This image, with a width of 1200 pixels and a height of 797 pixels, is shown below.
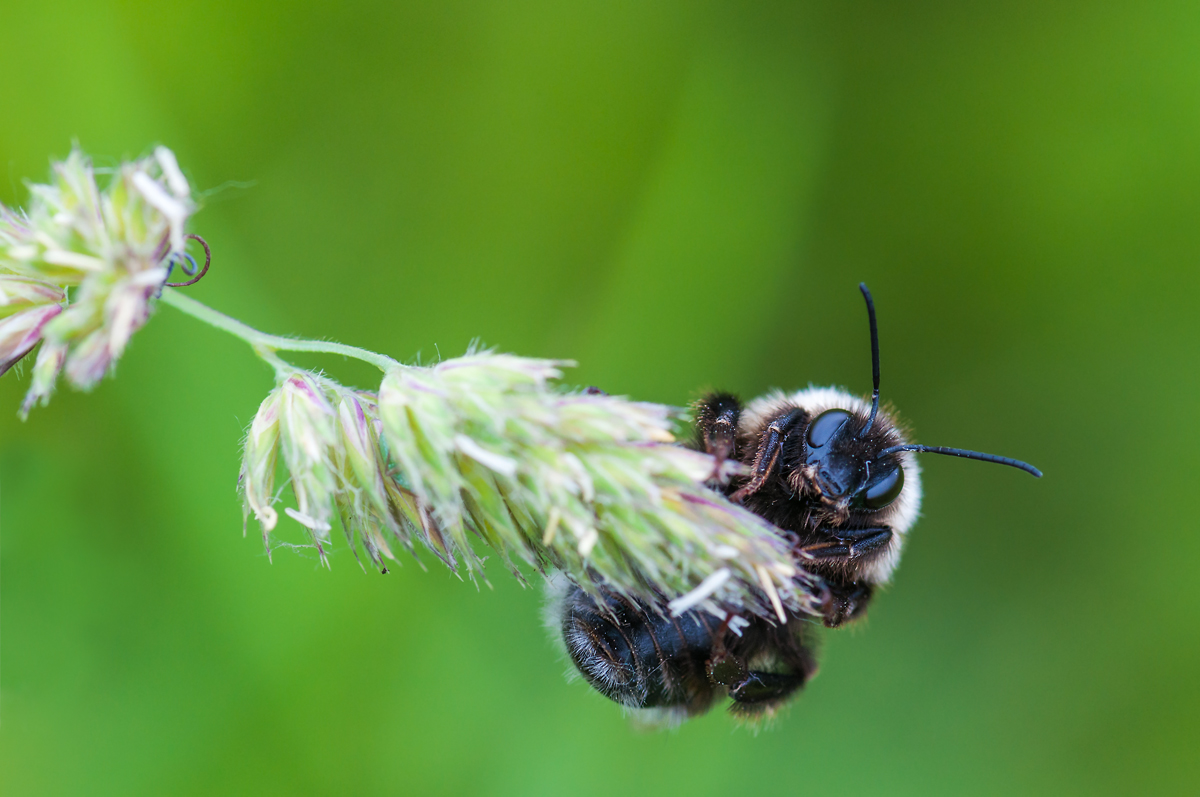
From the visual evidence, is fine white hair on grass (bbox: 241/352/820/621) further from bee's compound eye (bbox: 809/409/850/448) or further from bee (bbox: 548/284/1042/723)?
bee's compound eye (bbox: 809/409/850/448)

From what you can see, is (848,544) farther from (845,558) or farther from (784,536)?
(784,536)

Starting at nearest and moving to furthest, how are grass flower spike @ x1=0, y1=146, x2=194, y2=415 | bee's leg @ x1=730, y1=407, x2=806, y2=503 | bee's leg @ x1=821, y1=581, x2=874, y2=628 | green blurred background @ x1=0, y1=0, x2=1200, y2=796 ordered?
grass flower spike @ x1=0, y1=146, x2=194, y2=415, bee's leg @ x1=730, y1=407, x2=806, y2=503, bee's leg @ x1=821, y1=581, x2=874, y2=628, green blurred background @ x1=0, y1=0, x2=1200, y2=796

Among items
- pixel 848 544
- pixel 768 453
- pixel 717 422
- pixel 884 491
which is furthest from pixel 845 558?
pixel 717 422

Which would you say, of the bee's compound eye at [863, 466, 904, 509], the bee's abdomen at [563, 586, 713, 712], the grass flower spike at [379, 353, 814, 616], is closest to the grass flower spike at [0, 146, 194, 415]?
the grass flower spike at [379, 353, 814, 616]

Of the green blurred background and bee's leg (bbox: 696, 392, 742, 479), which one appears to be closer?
bee's leg (bbox: 696, 392, 742, 479)

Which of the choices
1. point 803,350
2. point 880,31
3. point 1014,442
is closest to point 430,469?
point 803,350

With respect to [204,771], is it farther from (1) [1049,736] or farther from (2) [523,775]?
(1) [1049,736]
